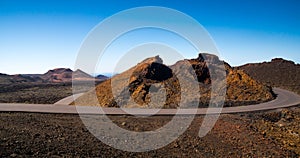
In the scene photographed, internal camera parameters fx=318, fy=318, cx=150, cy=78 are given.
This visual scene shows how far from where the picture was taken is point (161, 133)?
66.3 feet

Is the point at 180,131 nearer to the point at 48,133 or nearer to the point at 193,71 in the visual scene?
the point at 48,133

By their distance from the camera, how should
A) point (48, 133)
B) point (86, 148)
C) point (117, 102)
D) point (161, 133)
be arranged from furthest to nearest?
1. point (117, 102)
2. point (161, 133)
3. point (48, 133)
4. point (86, 148)

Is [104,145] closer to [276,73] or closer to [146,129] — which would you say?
[146,129]

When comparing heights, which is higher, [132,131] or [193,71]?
[193,71]

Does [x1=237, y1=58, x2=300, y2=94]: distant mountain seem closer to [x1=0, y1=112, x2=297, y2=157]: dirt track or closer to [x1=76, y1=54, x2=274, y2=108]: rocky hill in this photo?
[x1=76, y1=54, x2=274, y2=108]: rocky hill

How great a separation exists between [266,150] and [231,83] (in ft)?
68.4

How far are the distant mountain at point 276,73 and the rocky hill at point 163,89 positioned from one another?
34927 millimetres

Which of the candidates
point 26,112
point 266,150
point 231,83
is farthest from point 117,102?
point 266,150

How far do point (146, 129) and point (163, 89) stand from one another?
14070mm

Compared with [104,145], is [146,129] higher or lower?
higher

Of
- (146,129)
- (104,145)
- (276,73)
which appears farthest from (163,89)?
→ (276,73)

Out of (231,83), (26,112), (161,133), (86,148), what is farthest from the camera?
(231,83)

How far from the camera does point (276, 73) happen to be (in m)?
84.3

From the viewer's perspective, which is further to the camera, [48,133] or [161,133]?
[161,133]
